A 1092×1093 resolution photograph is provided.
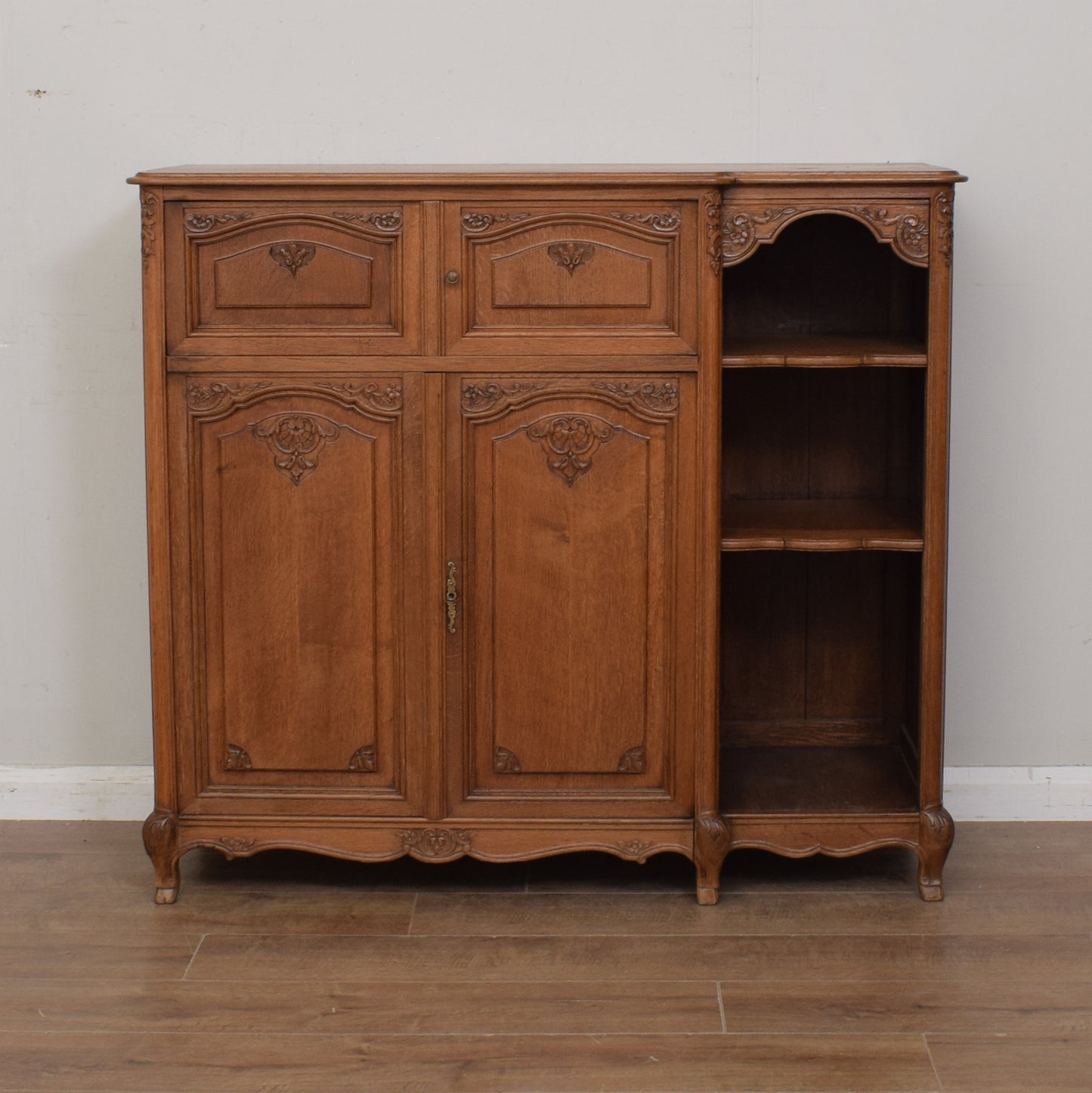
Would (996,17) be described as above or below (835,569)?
above

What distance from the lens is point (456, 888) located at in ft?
11.2

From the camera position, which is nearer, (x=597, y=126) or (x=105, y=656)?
(x=597, y=126)

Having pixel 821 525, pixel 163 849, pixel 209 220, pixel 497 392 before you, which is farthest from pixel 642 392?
pixel 163 849

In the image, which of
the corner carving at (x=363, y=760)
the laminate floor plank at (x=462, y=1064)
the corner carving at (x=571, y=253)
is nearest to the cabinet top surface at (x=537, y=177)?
the corner carving at (x=571, y=253)

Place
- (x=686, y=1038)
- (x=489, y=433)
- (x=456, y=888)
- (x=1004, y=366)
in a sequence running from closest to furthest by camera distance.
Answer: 1. (x=686, y=1038)
2. (x=489, y=433)
3. (x=456, y=888)
4. (x=1004, y=366)

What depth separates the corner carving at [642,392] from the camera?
313cm

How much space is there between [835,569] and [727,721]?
453mm

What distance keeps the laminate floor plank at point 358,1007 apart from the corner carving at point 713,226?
4.68 ft

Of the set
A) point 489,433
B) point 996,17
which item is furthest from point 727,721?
point 996,17

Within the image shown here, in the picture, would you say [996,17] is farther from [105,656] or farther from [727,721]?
[105,656]

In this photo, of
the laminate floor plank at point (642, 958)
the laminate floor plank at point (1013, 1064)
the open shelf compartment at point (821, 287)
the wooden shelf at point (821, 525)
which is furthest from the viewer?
the open shelf compartment at point (821, 287)

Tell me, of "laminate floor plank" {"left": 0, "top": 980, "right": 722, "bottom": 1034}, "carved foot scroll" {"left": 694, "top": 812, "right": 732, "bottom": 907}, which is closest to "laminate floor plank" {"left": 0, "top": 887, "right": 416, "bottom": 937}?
"laminate floor plank" {"left": 0, "top": 980, "right": 722, "bottom": 1034}

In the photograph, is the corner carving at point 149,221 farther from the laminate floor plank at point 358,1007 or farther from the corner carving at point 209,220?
the laminate floor plank at point 358,1007

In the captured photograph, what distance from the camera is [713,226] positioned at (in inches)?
121
